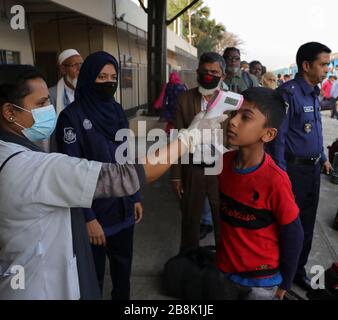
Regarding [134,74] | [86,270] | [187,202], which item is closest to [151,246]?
[187,202]

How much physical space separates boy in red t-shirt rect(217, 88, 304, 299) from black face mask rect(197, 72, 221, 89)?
1084mm

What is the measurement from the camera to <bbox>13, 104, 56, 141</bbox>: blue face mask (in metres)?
1.30

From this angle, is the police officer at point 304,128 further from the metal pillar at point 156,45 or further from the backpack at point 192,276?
the metal pillar at point 156,45

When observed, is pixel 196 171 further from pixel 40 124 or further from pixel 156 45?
pixel 156 45

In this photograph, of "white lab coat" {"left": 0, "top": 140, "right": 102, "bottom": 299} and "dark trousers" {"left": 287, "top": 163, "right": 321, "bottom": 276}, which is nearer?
"white lab coat" {"left": 0, "top": 140, "right": 102, "bottom": 299}

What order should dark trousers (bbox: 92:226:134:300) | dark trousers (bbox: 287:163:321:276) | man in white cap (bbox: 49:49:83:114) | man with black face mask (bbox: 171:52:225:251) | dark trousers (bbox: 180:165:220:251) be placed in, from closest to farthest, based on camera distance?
dark trousers (bbox: 92:226:134:300) → dark trousers (bbox: 287:163:321:276) → man with black face mask (bbox: 171:52:225:251) → dark trousers (bbox: 180:165:220:251) → man in white cap (bbox: 49:49:83:114)

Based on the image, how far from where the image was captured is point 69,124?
190cm

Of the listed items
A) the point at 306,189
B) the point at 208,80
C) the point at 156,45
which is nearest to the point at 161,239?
the point at 306,189

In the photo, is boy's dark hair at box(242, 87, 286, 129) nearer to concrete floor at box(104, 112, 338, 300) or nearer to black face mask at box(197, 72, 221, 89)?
black face mask at box(197, 72, 221, 89)

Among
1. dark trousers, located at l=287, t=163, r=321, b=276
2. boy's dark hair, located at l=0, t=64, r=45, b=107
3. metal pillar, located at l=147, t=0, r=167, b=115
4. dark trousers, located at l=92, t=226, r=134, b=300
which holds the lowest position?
dark trousers, located at l=92, t=226, r=134, b=300

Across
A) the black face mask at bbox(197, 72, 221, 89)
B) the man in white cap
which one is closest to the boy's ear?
the black face mask at bbox(197, 72, 221, 89)

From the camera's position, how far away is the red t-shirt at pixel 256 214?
150 cm

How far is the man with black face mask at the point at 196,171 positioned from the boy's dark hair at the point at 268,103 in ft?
3.60
